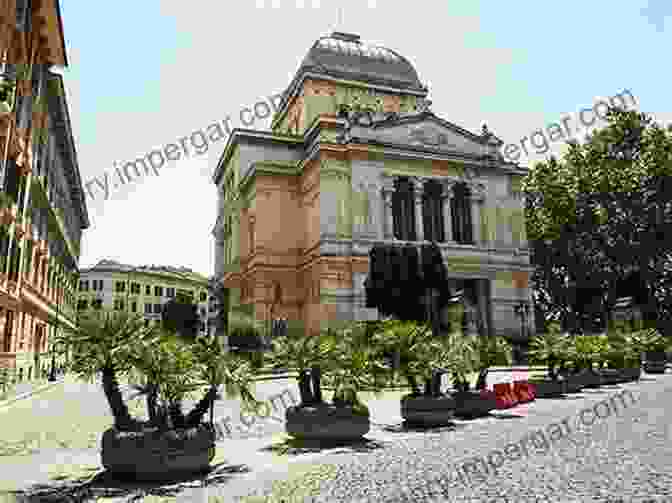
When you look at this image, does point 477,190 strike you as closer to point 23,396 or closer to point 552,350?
point 552,350

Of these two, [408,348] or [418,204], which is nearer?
[408,348]

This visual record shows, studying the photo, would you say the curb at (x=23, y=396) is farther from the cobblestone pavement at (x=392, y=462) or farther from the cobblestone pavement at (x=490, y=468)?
the cobblestone pavement at (x=490, y=468)

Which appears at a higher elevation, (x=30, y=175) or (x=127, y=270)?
(x=127, y=270)

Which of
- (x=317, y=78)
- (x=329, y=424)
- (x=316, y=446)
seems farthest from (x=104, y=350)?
(x=317, y=78)

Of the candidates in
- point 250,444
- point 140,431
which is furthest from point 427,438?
Answer: point 140,431

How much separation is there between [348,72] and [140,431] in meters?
46.3

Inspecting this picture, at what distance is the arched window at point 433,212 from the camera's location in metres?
42.7

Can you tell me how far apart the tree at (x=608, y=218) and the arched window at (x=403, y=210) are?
43.6ft

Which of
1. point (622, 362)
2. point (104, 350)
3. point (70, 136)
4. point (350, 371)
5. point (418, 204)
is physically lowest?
point (622, 362)

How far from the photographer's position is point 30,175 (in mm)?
26266

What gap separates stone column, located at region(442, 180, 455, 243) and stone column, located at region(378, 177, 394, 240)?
15.1ft

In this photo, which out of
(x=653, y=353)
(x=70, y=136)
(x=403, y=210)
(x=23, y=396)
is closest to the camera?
(x=23, y=396)

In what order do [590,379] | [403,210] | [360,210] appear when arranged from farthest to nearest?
[403,210] < [360,210] < [590,379]

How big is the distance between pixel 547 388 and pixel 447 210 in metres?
26.2
